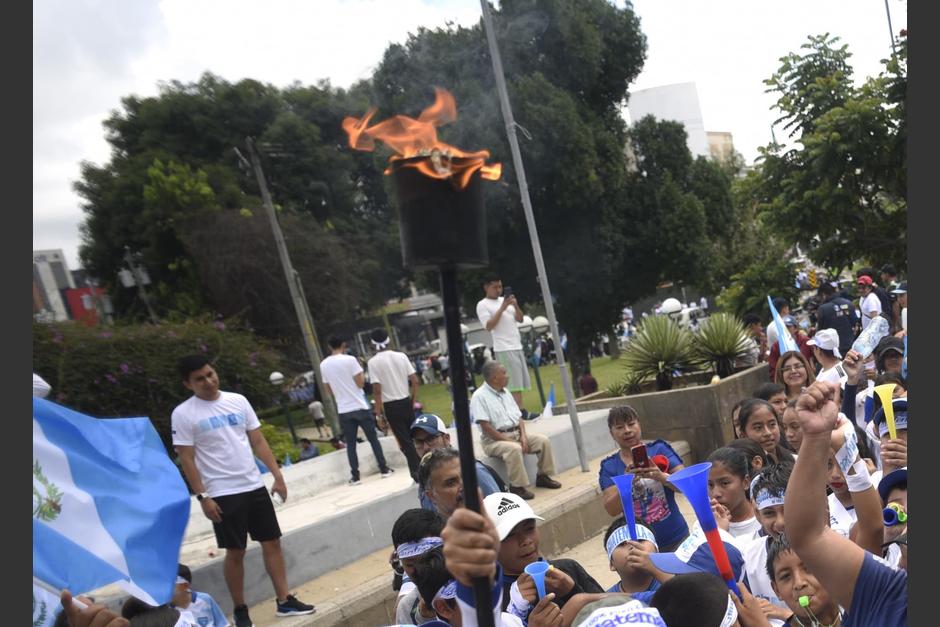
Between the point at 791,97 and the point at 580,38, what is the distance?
18.0 feet

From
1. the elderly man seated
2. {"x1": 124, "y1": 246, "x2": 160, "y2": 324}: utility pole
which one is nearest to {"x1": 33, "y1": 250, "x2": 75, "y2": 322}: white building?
{"x1": 124, "y1": 246, "x2": 160, "y2": 324}: utility pole

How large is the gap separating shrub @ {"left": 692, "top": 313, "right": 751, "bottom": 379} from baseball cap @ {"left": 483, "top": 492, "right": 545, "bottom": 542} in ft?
29.9

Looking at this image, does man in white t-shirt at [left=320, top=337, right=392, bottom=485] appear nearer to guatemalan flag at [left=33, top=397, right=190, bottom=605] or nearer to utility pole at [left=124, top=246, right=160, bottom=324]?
guatemalan flag at [left=33, top=397, right=190, bottom=605]

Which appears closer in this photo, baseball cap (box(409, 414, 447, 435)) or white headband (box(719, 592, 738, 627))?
white headband (box(719, 592, 738, 627))

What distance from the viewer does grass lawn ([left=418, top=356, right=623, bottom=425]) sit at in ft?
73.0

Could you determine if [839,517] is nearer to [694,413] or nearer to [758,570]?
[758,570]

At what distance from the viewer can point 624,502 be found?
3.91 meters

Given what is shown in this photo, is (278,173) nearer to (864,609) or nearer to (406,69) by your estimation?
(406,69)

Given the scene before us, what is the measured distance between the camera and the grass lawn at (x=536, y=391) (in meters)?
22.3

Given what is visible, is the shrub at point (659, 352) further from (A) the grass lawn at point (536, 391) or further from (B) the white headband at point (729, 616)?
(B) the white headband at point (729, 616)

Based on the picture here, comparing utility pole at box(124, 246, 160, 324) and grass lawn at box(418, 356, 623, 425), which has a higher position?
utility pole at box(124, 246, 160, 324)

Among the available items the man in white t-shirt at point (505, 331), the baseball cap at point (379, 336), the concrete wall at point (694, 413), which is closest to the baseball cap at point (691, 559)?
the baseball cap at point (379, 336)

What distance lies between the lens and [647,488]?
4.88 meters

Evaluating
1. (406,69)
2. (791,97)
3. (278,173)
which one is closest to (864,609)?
(406,69)
